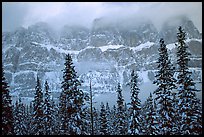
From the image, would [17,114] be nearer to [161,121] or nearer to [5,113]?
[5,113]

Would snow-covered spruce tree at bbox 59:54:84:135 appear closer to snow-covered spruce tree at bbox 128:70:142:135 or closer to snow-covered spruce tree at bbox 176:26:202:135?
snow-covered spruce tree at bbox 128:70:142:135

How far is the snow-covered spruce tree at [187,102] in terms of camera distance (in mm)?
24938

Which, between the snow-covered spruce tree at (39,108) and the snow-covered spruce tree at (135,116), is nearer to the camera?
the snow-covered spruce tree at (135,116)

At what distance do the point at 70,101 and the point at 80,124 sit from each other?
2.81 m

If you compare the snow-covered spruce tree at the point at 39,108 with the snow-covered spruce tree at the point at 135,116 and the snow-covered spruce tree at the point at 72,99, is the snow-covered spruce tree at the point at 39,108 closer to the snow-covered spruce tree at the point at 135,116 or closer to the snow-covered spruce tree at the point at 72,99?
the snow-covered spruce tree at the point at 72,99

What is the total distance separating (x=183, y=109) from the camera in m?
25.1

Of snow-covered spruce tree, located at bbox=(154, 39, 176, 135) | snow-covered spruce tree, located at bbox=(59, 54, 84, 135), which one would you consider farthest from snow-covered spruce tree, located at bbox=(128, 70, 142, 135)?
snow-covered spruce tree, located at bbox=(59, 54, 84, 135)

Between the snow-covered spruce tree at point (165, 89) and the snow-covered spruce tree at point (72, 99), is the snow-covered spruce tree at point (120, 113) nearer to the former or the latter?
the snow-covered spruce tree at point (72, 99)

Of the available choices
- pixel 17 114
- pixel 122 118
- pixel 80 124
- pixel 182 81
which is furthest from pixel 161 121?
pixel 17 114

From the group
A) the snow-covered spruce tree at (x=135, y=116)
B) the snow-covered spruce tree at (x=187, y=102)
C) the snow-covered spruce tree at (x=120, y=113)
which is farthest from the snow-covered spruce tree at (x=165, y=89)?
the snow-covered spruce tree at (x=120, y=113)

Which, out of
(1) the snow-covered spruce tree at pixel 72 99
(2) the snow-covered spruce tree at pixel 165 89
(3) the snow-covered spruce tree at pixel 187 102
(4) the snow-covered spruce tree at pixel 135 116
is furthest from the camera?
(4) the snow-covered spruce tree at pixel 135 116

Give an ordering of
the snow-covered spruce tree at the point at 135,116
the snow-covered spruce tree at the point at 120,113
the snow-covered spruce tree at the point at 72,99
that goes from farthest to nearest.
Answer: the snow-covered spruce tree at the point at 120,113
the snow-covered spruce tree at the point at 135,116
the snow-covered spruce tree at the point at 72,99

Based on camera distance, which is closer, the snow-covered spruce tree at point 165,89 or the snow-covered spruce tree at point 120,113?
the snow-covered spruce tree at point 165,89

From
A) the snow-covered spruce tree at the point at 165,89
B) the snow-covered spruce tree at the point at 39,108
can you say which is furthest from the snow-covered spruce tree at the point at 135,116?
the snow-covered spruce tree at the point at 39,108
